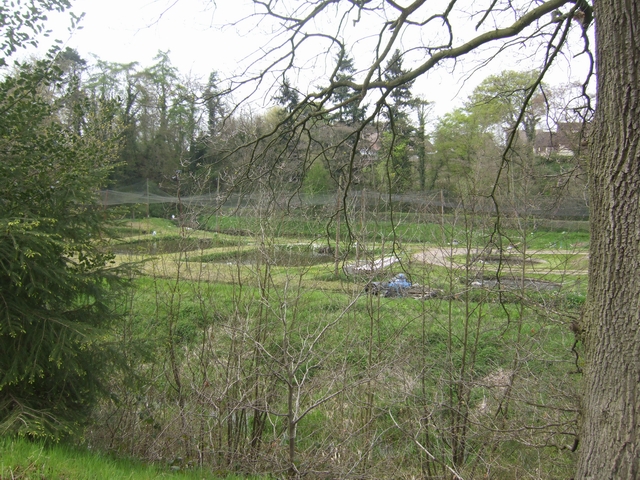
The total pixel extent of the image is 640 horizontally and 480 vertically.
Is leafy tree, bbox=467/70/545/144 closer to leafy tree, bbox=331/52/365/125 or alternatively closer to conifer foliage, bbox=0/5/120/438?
leafy tree, bbox=331/52/365/125

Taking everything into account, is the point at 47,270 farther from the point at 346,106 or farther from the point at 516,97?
the point at 516,97

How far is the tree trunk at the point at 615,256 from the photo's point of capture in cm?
220

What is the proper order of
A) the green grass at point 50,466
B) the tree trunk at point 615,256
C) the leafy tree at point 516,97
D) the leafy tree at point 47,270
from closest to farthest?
the tree trunk at point 615,256 → the green grass at point 50,466 → the leafy tree at point 47,270 → the leafy tree at point 516,97

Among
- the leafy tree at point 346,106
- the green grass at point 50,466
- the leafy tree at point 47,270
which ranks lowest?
the green grass at point 50,466

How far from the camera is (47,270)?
4617 mm

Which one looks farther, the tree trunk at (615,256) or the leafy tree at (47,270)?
the leafy tree at (47,270)

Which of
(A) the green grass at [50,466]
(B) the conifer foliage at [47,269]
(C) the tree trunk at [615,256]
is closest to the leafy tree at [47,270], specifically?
(B) the conifer foliage at [47,269]

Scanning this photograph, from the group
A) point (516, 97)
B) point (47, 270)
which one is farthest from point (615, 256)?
point (47, 270)

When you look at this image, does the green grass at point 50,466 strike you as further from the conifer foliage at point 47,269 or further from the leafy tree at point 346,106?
the leafy tree at point 346,106

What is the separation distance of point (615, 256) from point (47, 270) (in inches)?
188

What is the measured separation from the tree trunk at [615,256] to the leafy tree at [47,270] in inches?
164

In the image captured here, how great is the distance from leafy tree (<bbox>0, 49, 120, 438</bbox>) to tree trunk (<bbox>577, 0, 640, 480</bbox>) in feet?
13.7

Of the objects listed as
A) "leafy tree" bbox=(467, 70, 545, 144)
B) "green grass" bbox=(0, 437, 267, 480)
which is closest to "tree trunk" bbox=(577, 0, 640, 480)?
"leafy tree" bbox=(467, 70, 545, 144)

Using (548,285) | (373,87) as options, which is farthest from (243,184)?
(548,285)
